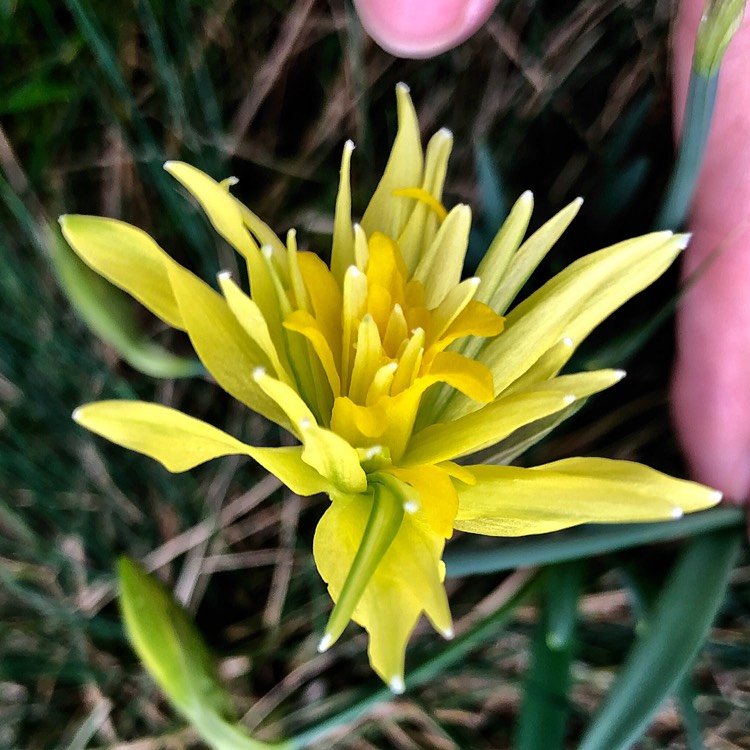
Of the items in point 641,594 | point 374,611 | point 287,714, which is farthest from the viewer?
point 287,714

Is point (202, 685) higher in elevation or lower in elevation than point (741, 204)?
lower

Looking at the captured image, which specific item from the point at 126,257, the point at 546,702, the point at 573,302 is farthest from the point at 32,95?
the point at 546,702

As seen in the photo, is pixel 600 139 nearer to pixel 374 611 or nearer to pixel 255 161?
pixel 255 161

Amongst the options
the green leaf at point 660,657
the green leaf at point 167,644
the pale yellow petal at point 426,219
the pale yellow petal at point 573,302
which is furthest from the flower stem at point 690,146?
the green leaf at point 167,644

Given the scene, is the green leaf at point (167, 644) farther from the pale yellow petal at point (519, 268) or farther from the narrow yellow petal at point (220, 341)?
the pale yellow petal at point (519, 268)

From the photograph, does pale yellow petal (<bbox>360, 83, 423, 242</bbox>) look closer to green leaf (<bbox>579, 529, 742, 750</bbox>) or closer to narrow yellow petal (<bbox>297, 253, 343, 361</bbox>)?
narrow yellow petal (<bbox>297, 253, 343, 361</bbox>)

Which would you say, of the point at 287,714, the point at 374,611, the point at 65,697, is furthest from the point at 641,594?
the point at 65,697

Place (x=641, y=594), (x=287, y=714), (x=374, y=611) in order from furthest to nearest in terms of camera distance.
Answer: (x=287, y=714) < (x=641, y=594) < (x=374, y=611)
